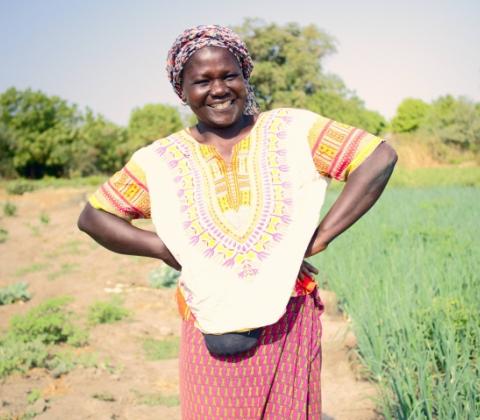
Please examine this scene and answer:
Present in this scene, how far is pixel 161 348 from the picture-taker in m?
4.32

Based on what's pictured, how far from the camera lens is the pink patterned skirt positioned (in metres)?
1.54

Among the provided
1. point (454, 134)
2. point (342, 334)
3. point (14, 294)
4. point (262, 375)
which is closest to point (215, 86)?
point (262, 375)

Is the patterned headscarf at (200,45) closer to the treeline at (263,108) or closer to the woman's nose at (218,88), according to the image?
the woman's nose at (218,88)

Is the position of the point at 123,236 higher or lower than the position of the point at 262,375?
higher

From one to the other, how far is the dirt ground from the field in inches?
0.4

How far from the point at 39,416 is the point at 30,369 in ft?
2.75

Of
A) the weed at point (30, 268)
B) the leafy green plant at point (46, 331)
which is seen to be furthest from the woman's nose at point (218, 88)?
the weed at point (30, 268)

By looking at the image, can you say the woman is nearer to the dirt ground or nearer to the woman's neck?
the woman's neck

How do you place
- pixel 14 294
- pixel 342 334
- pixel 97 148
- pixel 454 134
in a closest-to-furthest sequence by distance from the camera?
pixel 342 334, pixel 14 294, pixel 454 134, pixel 97 148

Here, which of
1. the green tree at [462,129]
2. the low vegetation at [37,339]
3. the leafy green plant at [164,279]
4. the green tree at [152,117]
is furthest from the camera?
the green tree at [152,117]

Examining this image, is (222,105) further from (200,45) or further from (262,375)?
(262,375)

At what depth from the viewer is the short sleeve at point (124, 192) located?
1.64 metres

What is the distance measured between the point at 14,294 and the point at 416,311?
4579 mm

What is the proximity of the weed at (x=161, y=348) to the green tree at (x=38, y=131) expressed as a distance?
31.5m
